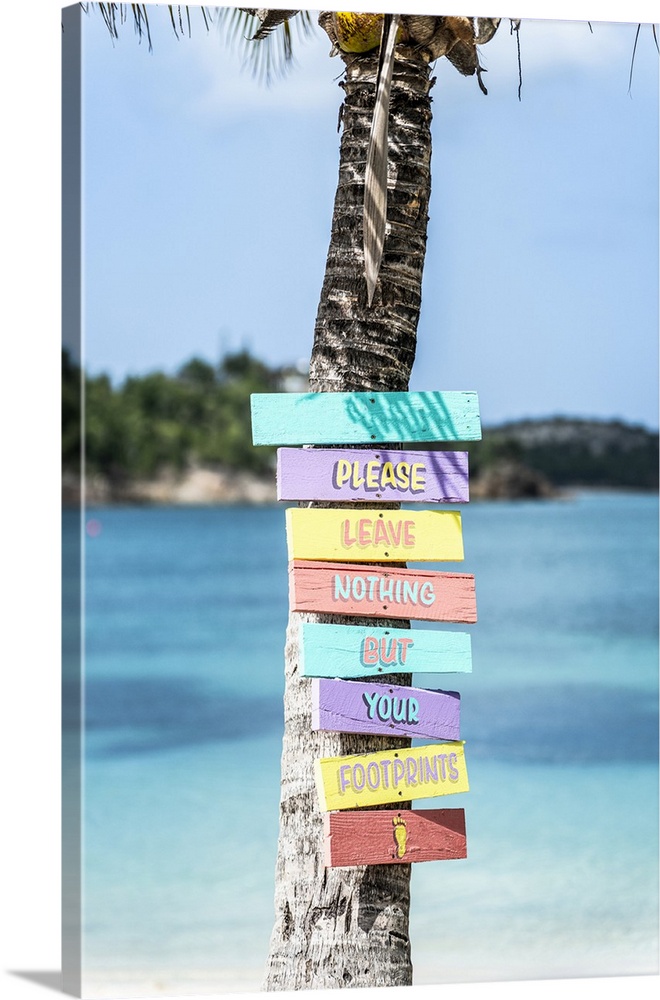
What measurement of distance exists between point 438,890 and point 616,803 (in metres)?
3.14

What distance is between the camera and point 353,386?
3.18 m

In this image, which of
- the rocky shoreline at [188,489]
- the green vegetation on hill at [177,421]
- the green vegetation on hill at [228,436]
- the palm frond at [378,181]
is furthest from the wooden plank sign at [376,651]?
the rocky shoreline at [188,489]

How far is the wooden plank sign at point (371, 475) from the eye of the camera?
3.07 meters

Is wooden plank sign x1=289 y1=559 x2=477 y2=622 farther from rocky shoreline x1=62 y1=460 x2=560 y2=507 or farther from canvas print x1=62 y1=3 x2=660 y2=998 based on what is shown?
rocky shoreline x1=62 y1=460 x2=560 y2=507

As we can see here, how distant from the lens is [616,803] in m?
10.9

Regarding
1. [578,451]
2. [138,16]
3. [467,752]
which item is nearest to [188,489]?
[578,451]

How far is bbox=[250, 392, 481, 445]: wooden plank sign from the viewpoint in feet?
10.1

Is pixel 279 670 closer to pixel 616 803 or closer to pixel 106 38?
pixel 616 803

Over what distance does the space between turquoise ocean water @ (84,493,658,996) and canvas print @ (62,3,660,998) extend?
5cm

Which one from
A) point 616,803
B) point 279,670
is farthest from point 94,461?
point 616,803

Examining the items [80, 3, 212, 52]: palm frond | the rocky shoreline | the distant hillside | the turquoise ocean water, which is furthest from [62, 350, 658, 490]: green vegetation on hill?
[80, 3, 212, 52]: palm frond

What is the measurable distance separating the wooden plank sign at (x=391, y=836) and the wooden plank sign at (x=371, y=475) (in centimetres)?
76

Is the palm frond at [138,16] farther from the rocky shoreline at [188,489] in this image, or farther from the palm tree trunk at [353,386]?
the rocky shoreline at [188,489]

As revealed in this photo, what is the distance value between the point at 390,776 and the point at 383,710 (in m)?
0.17
